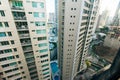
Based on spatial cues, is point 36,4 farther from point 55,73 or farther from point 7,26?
point 55,73

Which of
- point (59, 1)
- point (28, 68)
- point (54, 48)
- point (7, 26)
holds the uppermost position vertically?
point (59, 1)

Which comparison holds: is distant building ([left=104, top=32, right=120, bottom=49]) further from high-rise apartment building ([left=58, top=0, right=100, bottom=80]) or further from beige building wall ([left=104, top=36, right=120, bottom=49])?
high-rise apartment building ([left=58, top=0, right=100, bottom=80])

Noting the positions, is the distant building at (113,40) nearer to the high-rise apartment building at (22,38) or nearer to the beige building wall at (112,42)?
the beige building wall at (112,42)

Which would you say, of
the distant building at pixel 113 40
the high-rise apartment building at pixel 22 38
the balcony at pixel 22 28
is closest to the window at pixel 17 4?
the high-rise apartment building at pixel 22 38

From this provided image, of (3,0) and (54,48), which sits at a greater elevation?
(3,0)

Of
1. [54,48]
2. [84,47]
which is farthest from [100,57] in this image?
[54,48]

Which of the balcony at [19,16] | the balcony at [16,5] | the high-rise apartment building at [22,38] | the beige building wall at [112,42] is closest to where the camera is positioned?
the balcony at [16,5]

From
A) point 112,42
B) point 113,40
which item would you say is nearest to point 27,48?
point 113,40

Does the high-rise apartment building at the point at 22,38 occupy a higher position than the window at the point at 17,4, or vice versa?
the window at the point at 17,4
